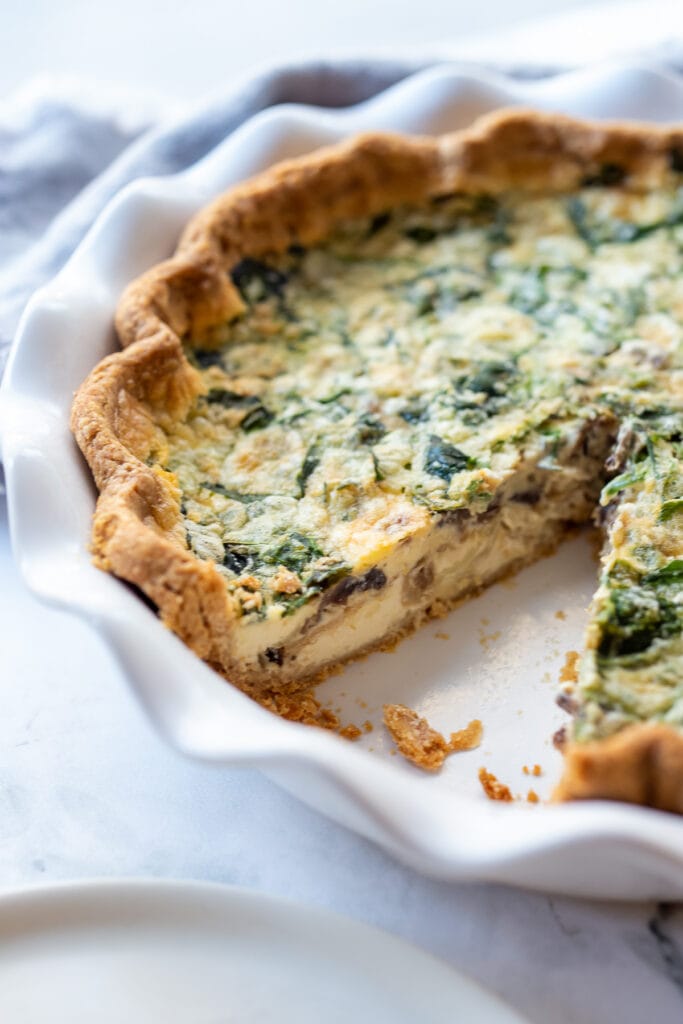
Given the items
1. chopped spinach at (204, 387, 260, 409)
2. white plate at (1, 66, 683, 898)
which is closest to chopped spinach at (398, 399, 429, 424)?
chopped spinach at (204, 387, 260, 409)

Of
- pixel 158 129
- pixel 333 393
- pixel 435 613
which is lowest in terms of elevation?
pixel 435 613

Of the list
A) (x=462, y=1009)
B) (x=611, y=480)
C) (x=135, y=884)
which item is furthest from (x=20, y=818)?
(x=611, y=480)

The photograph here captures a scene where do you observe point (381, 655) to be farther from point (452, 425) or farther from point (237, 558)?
point (452, 425)

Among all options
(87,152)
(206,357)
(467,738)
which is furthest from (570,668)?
(87,152)

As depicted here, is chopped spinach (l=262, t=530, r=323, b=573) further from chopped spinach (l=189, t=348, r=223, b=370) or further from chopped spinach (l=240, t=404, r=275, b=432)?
chopped spinach (l=189, t=348, r=223, b=370)

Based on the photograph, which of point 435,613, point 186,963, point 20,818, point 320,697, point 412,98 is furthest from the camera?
point 412,98

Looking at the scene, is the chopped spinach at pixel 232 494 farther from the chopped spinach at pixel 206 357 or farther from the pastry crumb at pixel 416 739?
the pastry crumb at pixel 416 739

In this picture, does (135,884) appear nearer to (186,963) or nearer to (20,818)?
(186,963)
